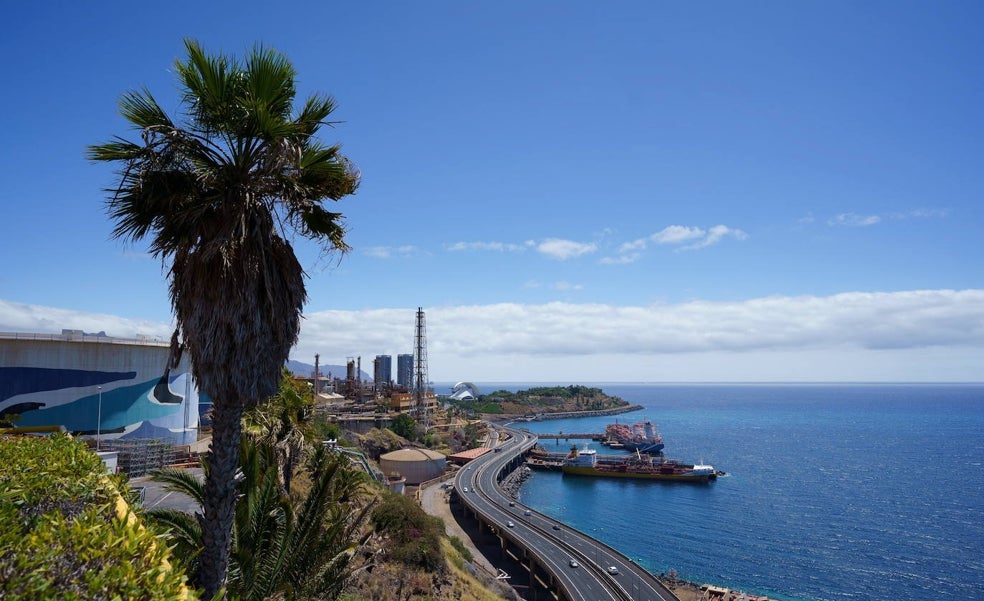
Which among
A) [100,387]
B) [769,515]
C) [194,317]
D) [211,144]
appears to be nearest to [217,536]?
[194,317]

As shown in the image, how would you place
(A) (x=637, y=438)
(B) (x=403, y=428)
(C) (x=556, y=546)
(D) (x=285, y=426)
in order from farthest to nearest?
(A) (x=637, y=438)
(B) (x=403, y=428)
(C) (x=556, y=546)
(D) (x=285, y=426)

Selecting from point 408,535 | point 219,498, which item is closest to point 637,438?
point 408,535

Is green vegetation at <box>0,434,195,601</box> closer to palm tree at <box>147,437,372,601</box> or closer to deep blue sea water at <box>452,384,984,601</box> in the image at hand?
palm tree at <box>147,437,372,601</box>

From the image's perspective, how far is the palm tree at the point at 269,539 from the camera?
889 cm

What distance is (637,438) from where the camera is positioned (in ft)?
414

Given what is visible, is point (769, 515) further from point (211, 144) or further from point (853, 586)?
point (211, 144)

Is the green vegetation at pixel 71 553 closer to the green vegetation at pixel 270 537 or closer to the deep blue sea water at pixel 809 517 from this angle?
the green vegetation at pixel 270 537

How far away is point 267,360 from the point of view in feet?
25.6

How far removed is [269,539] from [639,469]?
92395 millimetres

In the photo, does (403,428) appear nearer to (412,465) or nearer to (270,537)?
(412,465)

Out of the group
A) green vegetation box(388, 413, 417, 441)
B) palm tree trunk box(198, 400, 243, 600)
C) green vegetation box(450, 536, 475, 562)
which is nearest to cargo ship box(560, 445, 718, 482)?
green vegetation box(388, 413, 417, 441)

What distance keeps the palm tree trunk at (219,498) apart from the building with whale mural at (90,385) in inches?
1201

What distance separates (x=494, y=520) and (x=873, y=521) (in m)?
42.1

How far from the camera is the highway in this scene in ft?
121
